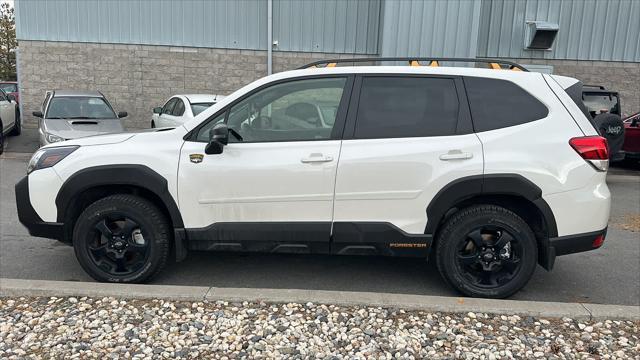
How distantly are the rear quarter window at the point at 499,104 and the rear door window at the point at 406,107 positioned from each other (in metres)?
0.15

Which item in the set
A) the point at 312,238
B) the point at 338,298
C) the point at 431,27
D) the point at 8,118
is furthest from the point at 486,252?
the point at 8,118

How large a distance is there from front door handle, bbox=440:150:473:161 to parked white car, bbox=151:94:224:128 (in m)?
6.22

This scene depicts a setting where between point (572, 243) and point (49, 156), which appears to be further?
point (49, 156)

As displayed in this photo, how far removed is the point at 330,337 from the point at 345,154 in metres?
1.32

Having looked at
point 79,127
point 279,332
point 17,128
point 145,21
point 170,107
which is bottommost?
point 17,128

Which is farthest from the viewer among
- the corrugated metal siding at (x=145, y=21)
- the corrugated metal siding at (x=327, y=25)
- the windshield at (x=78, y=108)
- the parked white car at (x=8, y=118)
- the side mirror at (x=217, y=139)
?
the corrugated metal siding at (x=327, y=25)

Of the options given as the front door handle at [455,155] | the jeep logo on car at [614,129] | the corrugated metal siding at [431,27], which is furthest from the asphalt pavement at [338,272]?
the corrugated metal siding at [431,27]

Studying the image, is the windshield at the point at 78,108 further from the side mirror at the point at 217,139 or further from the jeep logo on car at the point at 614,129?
the jeep logo on car at the point at 614,129

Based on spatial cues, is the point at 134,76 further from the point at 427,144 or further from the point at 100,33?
the point at 427,144

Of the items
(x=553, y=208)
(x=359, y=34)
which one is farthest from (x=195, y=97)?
(x=553, y=208)

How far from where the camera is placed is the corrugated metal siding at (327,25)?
13805mm

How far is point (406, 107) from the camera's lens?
12.2ft

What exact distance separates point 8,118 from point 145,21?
4.39 metres

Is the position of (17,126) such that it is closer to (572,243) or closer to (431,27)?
(431,27)
